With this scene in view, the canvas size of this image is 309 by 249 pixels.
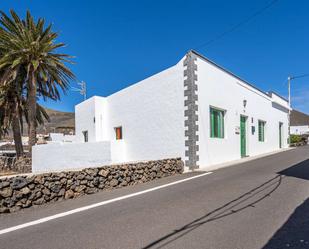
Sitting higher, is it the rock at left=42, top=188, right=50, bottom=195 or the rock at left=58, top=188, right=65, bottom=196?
the rock at left=42, top=188, right=50, bottom=195

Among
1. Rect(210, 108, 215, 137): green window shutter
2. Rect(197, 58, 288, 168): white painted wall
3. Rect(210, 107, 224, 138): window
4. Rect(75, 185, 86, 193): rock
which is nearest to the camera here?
Rect(75, 185, 86, 193): rock

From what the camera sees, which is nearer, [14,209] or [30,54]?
[14,209]

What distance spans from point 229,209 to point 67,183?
14.0ft

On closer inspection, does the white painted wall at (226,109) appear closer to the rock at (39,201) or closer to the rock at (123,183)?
the rock at (123,183)

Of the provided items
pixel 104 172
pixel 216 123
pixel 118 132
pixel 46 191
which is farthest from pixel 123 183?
pixel 118 132

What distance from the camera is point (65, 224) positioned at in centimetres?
507

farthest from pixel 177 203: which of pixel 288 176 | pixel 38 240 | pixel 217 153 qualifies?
pixel 217 153

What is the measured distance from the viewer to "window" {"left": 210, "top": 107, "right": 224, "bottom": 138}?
44.8 feet

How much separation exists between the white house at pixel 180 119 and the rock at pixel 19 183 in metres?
6.93

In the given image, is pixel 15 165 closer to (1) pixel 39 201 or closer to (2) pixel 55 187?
(2) pixel 55 187

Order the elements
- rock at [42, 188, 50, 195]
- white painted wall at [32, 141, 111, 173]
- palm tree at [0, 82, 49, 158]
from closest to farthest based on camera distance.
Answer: rock at [42, 188, 50, 195] → white painted wall at [32, 141, 111, 173] → palm tree at [0, 82, 49, 158]

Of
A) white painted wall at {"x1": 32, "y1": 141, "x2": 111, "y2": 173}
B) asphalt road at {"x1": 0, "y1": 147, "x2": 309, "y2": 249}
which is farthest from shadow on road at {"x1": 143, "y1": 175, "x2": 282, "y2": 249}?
white painted wall at {"x1": 32, "y1": 141, "x2": 111, "y2": 173}

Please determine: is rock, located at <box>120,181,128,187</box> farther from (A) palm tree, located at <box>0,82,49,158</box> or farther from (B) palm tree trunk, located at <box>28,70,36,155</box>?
(A) palm tree, located at <box>0,82,49,158</box>

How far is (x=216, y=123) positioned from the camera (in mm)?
14109
